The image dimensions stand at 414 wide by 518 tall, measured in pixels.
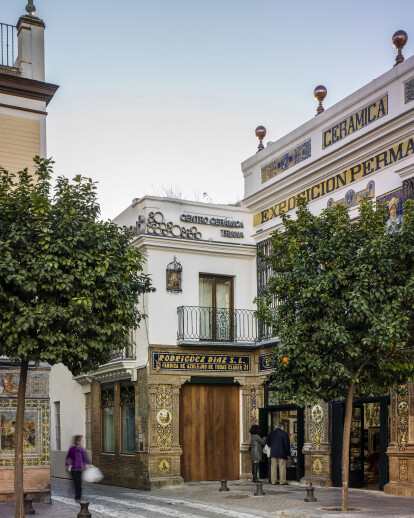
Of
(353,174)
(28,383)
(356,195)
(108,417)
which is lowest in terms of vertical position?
(108,417)

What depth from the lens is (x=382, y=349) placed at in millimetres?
13453

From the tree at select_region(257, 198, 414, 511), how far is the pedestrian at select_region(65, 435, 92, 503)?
4.75 meters

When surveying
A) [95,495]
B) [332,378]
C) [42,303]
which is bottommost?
[95,495]

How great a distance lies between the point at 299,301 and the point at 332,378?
4.96ft

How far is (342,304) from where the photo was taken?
13727 millimetres

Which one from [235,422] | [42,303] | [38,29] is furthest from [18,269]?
[235,422]

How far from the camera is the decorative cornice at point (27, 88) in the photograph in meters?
17.6

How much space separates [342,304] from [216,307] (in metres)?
9.38

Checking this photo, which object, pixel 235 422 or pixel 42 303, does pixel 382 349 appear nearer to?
pixel 42 303

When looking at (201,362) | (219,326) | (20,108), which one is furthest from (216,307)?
(20,108)

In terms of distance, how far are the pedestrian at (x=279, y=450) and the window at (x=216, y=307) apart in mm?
3456

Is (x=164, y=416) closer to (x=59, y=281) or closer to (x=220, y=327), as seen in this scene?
(x=220, y=327)

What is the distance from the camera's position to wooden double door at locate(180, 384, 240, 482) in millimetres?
21766

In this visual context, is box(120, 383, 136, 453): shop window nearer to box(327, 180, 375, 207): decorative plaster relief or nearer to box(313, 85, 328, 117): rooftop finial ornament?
box(327, 180, 375, 207): decorative plaster relief
